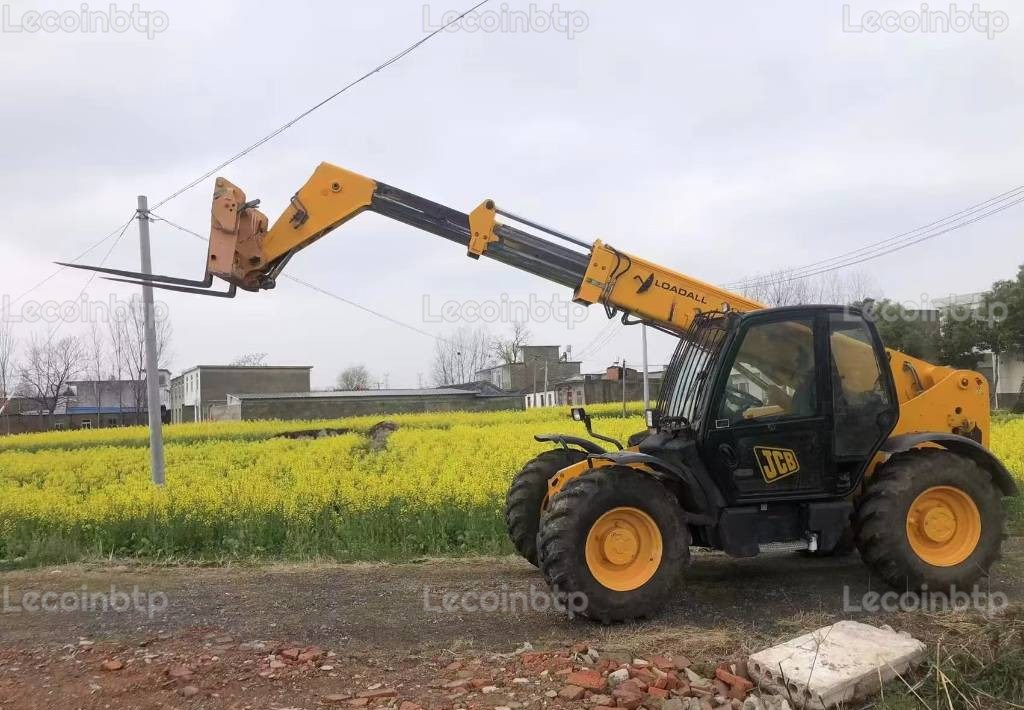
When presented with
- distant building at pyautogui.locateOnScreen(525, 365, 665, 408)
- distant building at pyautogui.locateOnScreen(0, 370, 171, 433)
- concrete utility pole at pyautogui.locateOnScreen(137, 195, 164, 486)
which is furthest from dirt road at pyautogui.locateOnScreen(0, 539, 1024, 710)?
distant building at pyautogui.locateOnScreen(0, 370, 171, 433)

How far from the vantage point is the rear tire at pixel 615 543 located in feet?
18.3

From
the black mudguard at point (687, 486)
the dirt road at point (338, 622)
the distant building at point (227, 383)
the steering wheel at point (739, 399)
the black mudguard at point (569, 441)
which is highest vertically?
the distant building at point (227, 383)

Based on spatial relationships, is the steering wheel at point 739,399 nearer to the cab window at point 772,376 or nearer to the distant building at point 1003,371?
the cab window at point 772,376

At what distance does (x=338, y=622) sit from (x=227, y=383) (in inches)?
2608

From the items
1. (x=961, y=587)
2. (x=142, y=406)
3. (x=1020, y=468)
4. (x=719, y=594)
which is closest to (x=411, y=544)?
(x=719, y=594)

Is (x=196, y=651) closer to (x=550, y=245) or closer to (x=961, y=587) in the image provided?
(x=550, y=245)

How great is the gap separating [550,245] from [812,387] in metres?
2.39

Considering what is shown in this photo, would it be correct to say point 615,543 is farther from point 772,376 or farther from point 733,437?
point 772,376

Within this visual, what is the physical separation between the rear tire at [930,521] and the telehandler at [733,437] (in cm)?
1

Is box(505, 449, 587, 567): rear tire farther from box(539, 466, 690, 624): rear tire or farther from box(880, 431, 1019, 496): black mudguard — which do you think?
box(880, 431, 1019, 496): black mudguard

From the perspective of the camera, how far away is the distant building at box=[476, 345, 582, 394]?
72.7m

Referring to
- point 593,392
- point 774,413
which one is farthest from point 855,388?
point 593,392

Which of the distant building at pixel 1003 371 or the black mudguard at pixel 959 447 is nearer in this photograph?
the black mudguard at pixel 959 447

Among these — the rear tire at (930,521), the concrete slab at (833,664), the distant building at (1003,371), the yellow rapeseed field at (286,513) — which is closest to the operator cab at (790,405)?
the rear tire at (930,521)
